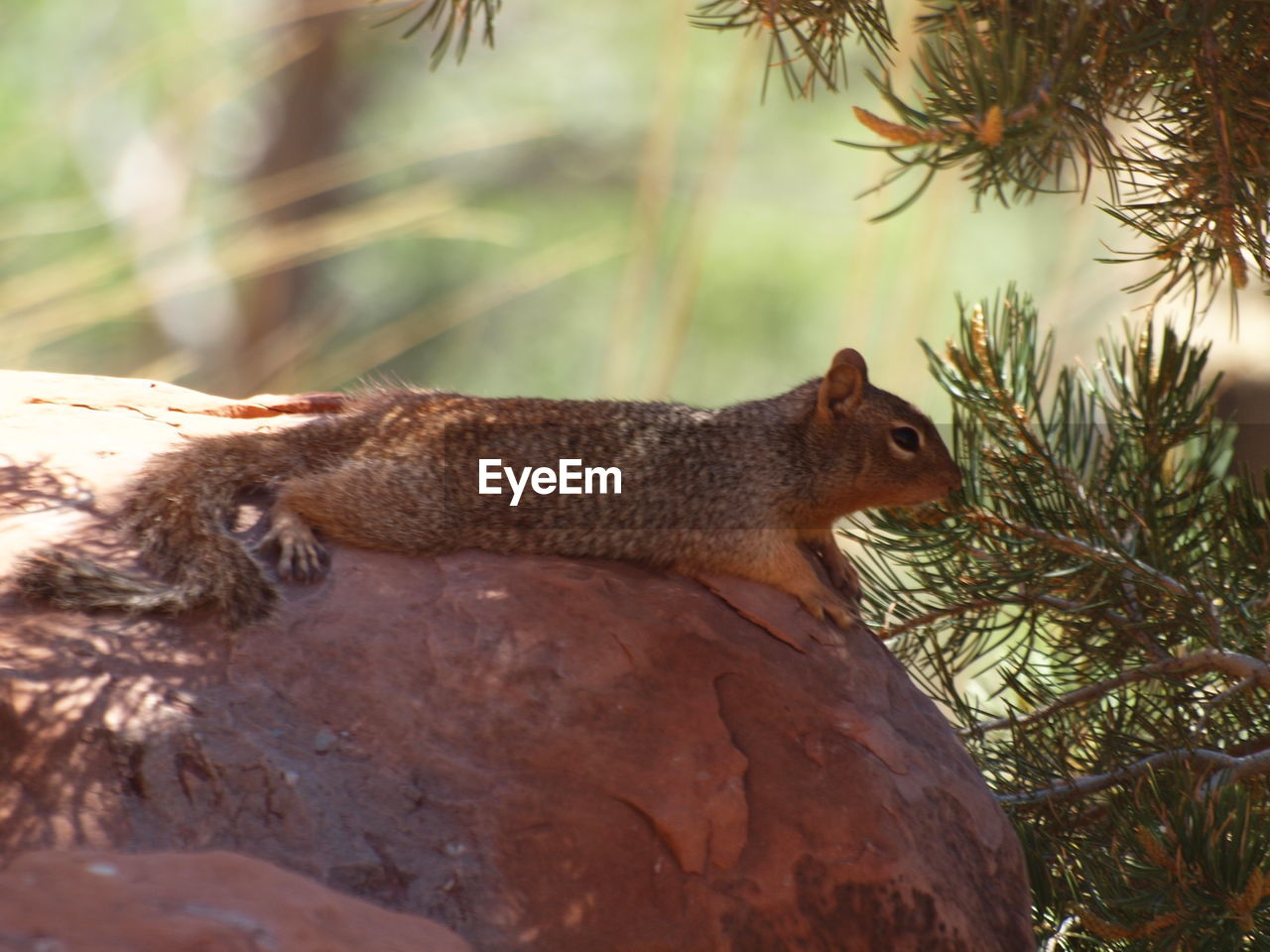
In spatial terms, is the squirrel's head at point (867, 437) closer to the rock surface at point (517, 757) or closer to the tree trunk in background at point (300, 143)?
the rock surface at point (517, 757)

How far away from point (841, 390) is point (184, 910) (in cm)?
193

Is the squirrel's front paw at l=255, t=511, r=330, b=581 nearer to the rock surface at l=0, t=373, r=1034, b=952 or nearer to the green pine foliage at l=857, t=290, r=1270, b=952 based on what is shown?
the rock surface at l=0, t=373, r=1034, b=952

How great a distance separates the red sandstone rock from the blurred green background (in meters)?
2.24

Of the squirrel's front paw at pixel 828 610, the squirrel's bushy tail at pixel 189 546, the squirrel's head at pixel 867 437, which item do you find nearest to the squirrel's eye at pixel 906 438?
the squirrel's head at pixel 867 437

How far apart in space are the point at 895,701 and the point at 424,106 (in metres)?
8.73

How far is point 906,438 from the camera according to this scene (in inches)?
118

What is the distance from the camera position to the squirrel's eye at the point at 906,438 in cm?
296

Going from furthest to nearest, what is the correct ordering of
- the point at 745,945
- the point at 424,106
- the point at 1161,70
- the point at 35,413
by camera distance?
1. the point at 424,106
2. the point at 35,413
3. the point at 1161,70
4. the point at 745,945

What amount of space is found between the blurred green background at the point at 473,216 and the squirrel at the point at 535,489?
0.92 m

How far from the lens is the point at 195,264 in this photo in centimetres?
441

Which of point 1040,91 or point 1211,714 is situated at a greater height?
point 1040,91

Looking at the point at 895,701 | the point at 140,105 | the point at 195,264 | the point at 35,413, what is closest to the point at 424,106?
the point at 140,105

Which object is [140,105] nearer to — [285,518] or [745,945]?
[285,518]

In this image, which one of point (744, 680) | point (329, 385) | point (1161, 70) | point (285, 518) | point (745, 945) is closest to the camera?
point (745, 945)
